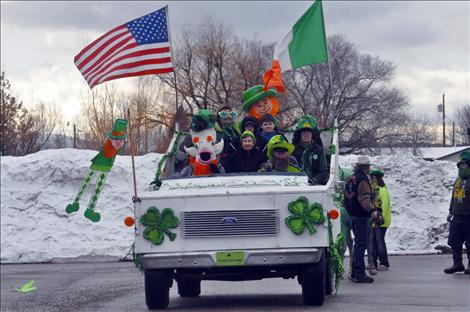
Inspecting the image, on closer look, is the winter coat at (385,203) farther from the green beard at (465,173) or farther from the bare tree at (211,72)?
the bare tree at (211,72)

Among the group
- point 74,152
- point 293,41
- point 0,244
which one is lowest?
point 0,244

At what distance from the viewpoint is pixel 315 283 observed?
38.9 feet

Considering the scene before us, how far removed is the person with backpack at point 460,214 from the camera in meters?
16.7

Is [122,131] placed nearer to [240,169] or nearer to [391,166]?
[240,169]

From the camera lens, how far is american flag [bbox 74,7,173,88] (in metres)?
14.6

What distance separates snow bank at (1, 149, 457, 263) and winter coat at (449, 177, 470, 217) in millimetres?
6844

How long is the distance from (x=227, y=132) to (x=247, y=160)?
86cm

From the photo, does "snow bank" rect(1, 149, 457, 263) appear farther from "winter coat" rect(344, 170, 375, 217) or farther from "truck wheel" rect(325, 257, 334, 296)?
"truck wheel" rect(325, 257, 334, 296)

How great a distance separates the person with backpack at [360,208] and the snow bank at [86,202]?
8288mm

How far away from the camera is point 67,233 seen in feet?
84.5

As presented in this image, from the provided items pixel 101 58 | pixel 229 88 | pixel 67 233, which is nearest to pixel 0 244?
pixel 67 233

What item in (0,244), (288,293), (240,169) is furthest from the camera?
(0,244)

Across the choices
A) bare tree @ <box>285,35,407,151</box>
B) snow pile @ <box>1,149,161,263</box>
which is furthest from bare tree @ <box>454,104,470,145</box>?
snow pile @ <box>1,149,161,263</box>

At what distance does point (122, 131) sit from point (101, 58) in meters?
1.50
